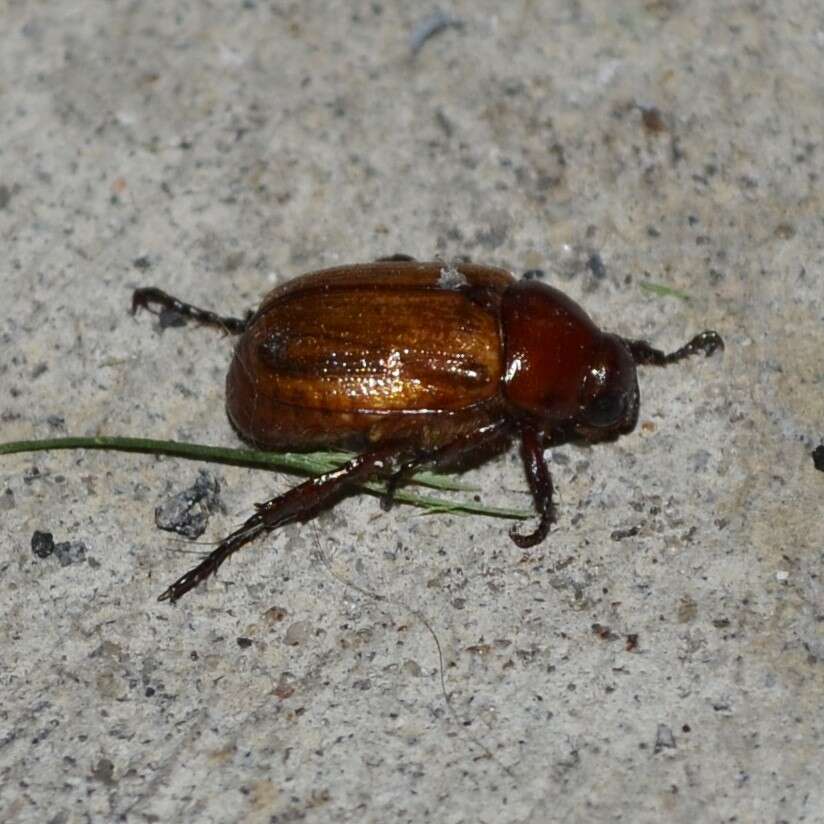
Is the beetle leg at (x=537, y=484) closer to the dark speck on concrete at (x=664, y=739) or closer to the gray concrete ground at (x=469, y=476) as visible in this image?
the gray concrete ground at (x=469, y=476)

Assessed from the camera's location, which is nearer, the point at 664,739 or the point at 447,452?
the point at 664,739

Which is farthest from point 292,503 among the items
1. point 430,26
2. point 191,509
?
point 430,26

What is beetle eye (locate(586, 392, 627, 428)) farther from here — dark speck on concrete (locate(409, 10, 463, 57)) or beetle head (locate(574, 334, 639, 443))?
dark speck on concrete (locate(409, 10, 463, 57))

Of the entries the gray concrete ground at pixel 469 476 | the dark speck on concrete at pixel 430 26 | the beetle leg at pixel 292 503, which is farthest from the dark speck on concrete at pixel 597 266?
the dark speck on concrete at pixel 430 26

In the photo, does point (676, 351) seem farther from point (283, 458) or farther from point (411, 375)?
point (283, 458)

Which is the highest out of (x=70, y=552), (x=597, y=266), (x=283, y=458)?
(x=597, y=266)

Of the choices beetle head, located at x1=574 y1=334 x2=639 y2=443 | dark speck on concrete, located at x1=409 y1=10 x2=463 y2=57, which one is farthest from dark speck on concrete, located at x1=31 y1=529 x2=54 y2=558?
dark speck on concrete, located at x1=409 y1=10 x2=463 y2=57
